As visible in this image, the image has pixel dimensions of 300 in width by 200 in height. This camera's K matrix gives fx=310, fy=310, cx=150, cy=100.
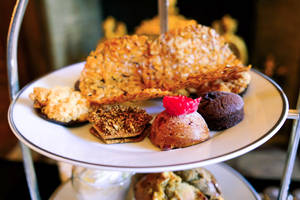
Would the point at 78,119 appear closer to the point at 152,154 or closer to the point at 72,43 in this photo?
the point at 152,154

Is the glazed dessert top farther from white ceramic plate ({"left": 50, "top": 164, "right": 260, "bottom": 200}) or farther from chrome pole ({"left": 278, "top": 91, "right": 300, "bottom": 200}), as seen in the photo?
white ceramic plate ({"left": 50, "top": 164, "right": 260, "bottom": 200})

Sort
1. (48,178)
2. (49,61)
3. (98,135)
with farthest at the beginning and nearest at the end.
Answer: (49,61), (48,178), (98,135)

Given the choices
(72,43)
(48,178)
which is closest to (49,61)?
(72,43)

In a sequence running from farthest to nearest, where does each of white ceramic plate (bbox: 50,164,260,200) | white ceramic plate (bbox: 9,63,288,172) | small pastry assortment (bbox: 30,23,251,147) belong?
1. white ceramic plate (bbox: 50,164,260,200)
2. small pastry assortment (bbox: 30,23,251,147)
3. white ceramic plate (bbox: 9,63,288,172)

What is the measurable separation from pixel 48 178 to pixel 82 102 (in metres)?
0.55

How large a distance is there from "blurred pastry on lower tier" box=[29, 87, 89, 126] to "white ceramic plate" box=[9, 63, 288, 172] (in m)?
0.01

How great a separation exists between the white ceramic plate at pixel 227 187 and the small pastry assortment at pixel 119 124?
27 centimetres

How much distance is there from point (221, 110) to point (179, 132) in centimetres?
11

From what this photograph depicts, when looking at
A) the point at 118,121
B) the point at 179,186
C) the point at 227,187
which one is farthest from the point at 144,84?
the point at 227,187

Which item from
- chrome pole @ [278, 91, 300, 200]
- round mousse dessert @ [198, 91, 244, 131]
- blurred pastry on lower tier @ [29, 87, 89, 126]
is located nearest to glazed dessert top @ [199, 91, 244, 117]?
round mousse dessert @ [198, 91, 244, 131]

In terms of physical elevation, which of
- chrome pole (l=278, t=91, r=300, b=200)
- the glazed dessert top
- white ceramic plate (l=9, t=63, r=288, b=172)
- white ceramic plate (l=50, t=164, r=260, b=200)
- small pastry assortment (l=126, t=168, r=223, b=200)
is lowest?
white ceramic plate (l=50, t=164, r=260, b=200)

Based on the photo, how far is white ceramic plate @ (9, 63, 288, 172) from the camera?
1.57 ft

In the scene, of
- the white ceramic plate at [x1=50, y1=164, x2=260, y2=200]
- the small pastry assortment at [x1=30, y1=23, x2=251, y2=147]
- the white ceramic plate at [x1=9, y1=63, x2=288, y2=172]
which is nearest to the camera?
the white ceramic plate at [x1=9, y1=63, x2=288, y2=172]

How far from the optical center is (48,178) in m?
1.08
